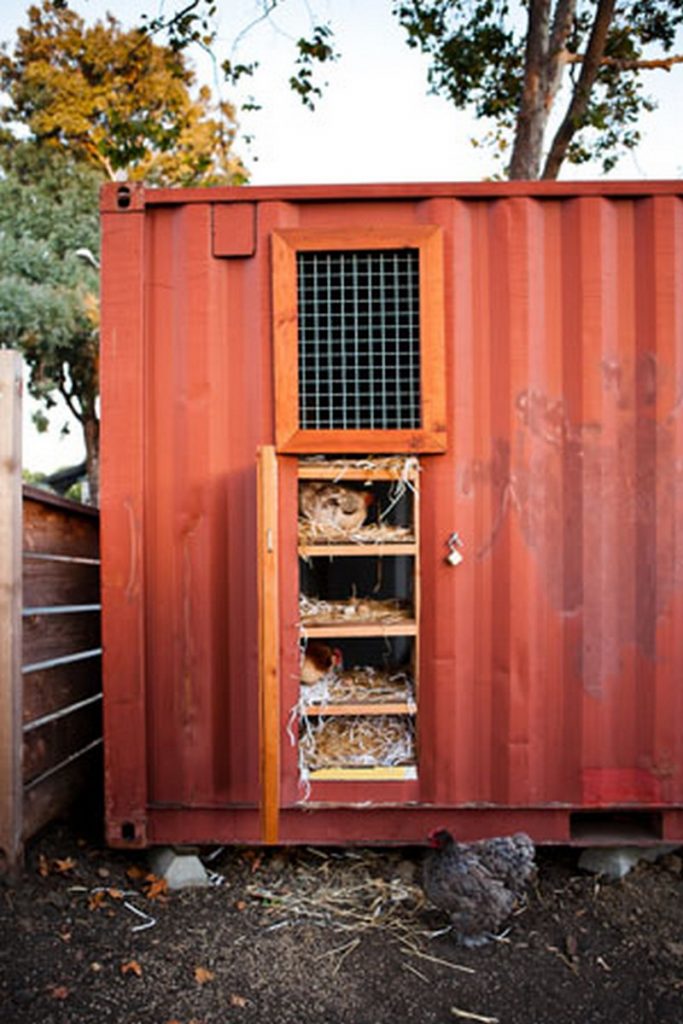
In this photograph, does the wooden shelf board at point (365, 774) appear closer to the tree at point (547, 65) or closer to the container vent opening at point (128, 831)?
the container vent opening at point (128, 831)

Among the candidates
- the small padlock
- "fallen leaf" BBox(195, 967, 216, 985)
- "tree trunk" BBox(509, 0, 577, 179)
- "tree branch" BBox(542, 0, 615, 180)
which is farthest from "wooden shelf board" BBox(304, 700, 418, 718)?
"tree branch" BBox(542, 0, 615, 180)

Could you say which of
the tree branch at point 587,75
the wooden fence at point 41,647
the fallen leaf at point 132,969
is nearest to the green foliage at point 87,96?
the tree branch at point 587,75

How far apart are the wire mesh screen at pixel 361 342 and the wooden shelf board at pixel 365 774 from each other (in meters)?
1.53

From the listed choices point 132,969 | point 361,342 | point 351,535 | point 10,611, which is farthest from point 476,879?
point 361,342

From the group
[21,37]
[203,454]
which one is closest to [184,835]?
[203,454]

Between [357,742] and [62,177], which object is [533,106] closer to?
[357,742]

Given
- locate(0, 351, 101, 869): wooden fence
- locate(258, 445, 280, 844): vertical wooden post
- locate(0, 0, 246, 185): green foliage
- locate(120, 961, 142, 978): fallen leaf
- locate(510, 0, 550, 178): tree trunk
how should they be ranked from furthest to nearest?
locate(0, 0, 246, 185): green foliage, locate(510, 0, 550, 178): tree trunk, locate(0, 351, 101, 869): wooden fence, locate(258, 445, 280, 844): vertical wooden post, locate(120, 961, 142, 978): fallen leaf

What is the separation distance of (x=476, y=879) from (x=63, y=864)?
1812mm

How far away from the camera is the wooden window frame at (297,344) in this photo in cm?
354

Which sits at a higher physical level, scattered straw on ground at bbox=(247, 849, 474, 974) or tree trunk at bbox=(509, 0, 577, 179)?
tree trunk at bbox=(509, 0, 577, 179)

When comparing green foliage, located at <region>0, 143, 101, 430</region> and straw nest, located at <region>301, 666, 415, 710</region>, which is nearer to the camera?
straw nest, located at <region>301, 666, 415, 710</region>

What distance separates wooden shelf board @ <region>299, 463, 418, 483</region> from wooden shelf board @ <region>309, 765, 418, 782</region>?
1.30 meters

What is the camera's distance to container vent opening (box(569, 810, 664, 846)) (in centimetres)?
363

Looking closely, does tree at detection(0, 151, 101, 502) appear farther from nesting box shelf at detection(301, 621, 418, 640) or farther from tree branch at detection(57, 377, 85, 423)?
nesting box shelf at detection(301, 621, 418, 640)
